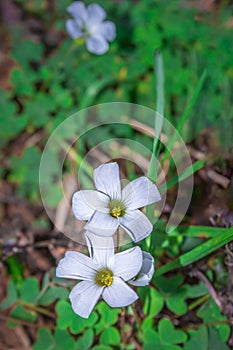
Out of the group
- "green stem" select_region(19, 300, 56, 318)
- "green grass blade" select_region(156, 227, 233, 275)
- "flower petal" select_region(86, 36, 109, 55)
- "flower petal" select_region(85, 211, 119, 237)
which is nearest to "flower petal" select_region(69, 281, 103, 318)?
"flower petal" select_region(85, 211, 119, 237)

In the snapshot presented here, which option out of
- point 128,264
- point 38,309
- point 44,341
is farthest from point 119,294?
point 38,309

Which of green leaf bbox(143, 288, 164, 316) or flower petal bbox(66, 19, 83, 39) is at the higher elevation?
flower petal bbox(66, 19, 83, 39)

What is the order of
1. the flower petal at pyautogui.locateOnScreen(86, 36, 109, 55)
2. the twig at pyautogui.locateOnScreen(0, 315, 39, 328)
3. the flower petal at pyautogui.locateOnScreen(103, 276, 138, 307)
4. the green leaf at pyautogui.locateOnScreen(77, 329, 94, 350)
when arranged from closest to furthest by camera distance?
the flower petal at pyautogui.locateOnScreen(103, 276, 138, 307) → the green leaf at pyautogui.locateOnScreen(77, 329, 94, 350) → the twig at pyautogui.locateOnScreen(0, 315, 39, 328) → the flower petal at pyautogui.locateOnScreen(86, 36, 109, 55)

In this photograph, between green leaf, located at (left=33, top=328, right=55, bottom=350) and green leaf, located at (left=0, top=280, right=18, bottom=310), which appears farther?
green leaf, located at (left=0, top=280, right=18, bottom=310)

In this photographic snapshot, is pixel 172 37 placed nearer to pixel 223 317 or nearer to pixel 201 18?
pixel 201 18

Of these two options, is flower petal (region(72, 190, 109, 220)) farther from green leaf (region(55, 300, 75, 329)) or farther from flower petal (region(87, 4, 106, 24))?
flower petal (region(87, 4, 106, 24))

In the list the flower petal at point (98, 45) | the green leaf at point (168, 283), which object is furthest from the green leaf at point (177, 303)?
the flower petal at point (98, 45)
